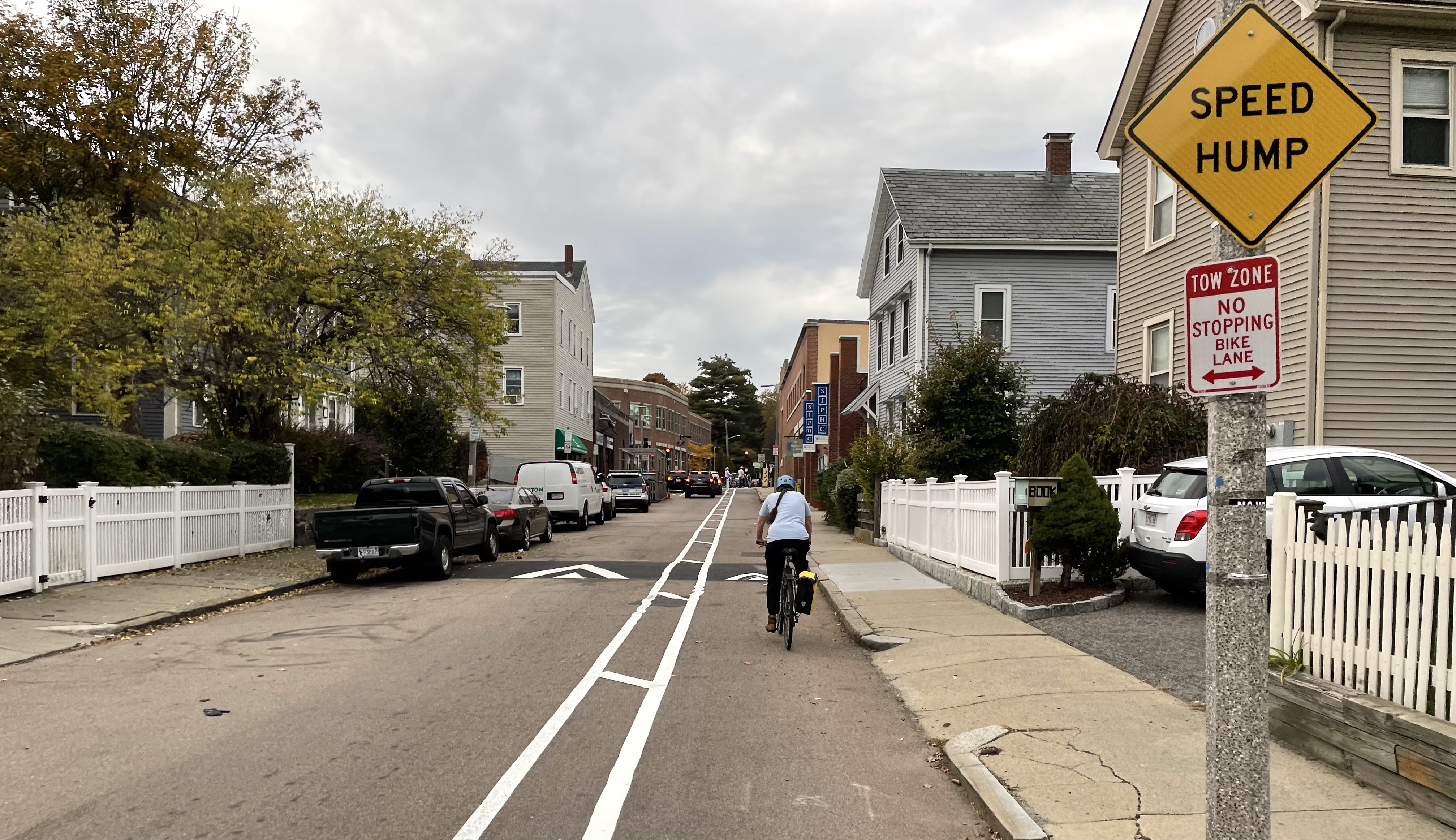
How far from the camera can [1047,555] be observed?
11852 mm

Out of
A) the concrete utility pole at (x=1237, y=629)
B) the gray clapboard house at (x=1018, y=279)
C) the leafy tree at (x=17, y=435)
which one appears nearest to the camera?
the concrete utility pole at (x=1237, y=629)

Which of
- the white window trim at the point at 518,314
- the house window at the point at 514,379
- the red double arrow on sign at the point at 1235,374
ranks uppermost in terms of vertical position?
the white window trim at the point at 518,314

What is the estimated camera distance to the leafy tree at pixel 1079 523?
10.9 metres

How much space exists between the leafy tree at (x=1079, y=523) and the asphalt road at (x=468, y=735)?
2602mm

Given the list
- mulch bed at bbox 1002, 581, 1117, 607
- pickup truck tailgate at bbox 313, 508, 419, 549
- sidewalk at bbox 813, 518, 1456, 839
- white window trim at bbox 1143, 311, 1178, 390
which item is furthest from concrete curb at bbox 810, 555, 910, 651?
white window trim at bbox 1143, 311, 1178, 390

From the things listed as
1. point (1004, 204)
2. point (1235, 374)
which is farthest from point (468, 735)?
point (1004, 204)

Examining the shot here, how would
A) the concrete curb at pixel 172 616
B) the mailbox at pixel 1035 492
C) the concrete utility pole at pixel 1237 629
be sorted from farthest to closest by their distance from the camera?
the mailbox at pixel 1035 492, the concrete curb at pixel 172 616, the concrete utility pole at pixel 1237 629

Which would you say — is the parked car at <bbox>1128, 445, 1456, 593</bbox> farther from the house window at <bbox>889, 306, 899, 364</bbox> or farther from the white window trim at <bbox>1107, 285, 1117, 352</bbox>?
the house window at <bbox>889, 306, 899, 364</bbox>

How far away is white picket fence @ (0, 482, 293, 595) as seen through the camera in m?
12.0

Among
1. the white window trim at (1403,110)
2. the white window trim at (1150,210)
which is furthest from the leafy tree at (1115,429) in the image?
the white window trim at (1403,110)

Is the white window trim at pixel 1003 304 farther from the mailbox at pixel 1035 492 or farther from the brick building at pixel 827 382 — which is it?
the mailbox at pixel 1035 492

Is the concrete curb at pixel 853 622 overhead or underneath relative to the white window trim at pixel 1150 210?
underneath

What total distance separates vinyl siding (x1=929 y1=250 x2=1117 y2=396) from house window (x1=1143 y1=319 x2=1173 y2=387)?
824cm

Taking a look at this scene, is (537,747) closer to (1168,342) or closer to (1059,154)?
(1168,342)
